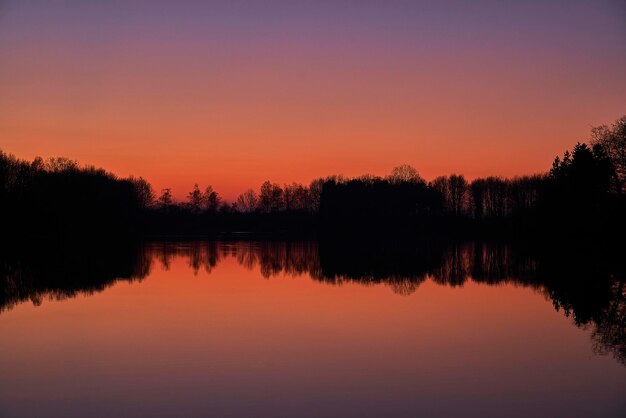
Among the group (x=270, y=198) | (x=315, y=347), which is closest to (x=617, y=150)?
(x=315, y=347)

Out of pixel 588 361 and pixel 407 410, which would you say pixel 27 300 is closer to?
pixel 407 410

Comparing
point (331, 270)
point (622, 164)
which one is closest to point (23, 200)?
point (331, 270)

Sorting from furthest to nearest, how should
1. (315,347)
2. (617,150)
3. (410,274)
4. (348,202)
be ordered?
(348,202)
(617,150)
(410,274)
(315,347)

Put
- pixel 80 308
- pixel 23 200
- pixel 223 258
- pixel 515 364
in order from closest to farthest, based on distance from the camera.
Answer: pixel 515 364, pixel 80 308, pixel 223 258, pixel 23 200

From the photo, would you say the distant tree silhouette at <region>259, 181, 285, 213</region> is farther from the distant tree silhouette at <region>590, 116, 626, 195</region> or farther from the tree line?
the distant tree silhouette at <region>590, 116, 626, 195</region>

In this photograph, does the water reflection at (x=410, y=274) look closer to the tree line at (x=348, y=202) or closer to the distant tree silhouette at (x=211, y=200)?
the tree line at (x=348, y=202)

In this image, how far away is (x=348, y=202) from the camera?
124750 millimetres

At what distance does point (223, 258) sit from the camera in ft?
154

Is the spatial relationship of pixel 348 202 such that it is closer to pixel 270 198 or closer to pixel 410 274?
pixel 270 198

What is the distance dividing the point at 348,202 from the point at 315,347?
361 feet

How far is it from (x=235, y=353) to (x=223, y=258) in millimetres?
33024

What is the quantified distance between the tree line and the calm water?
23.4 meters

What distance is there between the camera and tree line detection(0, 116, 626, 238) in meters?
50.4

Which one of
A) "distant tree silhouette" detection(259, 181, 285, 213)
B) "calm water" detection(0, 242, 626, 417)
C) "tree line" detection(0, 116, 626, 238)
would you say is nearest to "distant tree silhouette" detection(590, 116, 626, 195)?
"tree line" detection(0, 116, 626, 238)
